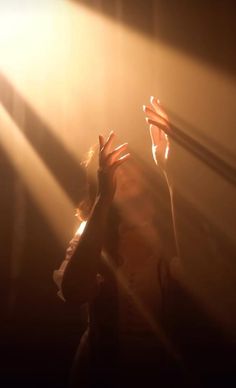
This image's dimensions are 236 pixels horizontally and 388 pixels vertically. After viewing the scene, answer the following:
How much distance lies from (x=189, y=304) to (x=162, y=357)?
157 mm

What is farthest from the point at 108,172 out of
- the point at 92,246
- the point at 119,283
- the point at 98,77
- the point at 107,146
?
the point at 98,77

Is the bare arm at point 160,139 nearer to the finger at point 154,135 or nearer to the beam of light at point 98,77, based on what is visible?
the finger at point 154,135

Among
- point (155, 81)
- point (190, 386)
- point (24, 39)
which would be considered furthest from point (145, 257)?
point (24, 39)

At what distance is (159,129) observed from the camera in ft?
3.89

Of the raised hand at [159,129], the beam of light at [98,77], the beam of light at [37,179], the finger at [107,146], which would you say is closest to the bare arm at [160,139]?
the raised hand at [159,129]

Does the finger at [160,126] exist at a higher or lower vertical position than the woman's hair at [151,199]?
higher

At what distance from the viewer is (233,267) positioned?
109 cm

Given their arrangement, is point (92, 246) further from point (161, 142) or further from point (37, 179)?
point (37, 179)

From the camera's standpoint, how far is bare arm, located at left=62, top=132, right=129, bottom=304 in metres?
0.96

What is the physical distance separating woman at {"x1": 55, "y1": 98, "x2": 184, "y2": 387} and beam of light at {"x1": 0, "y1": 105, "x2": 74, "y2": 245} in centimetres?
67

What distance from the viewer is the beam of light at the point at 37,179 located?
6.28 ft

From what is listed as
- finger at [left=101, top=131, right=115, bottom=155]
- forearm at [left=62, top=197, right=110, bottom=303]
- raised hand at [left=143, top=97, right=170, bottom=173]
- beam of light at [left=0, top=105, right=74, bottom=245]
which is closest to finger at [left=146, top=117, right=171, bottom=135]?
raised hand at [left=143, top=97, right=170, bottom=173]

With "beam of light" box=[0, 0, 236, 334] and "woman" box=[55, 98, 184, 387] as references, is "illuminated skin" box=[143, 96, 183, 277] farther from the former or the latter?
"beam of light" box=[0, 0, 236, 334]

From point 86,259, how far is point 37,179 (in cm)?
107
